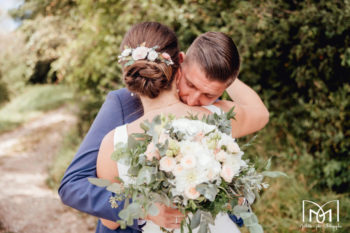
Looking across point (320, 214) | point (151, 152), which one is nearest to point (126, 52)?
point (151, 152)

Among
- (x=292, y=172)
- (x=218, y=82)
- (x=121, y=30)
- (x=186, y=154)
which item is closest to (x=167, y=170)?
(x=186, y=154)

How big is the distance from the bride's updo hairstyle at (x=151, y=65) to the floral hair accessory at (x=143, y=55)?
13mm

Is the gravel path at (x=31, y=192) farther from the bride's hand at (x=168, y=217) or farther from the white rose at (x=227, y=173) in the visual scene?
the white rose at (x=227, y=173)

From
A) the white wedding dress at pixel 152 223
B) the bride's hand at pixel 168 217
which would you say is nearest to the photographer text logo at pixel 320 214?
the white wedding dress at pixel 152 223

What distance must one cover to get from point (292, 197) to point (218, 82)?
2653 millimetres

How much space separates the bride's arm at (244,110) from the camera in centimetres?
184

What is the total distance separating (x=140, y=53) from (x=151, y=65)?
0.08 metres

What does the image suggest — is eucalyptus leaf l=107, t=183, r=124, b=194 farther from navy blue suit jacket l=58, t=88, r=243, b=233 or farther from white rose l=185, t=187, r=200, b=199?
white rose l=185, t=187, r=200, b=199

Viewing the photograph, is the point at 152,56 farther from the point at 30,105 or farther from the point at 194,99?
the point at 30,105

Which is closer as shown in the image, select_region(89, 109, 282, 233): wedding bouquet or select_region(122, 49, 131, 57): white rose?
select_region(89, 109, 282, 233): wedding bouquet

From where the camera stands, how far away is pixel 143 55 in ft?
5.18

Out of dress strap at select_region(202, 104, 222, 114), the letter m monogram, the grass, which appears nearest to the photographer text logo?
the letter m monogram

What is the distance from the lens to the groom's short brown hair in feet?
5.83

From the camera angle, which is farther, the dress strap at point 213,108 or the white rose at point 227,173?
the dress strap at point 213,108
